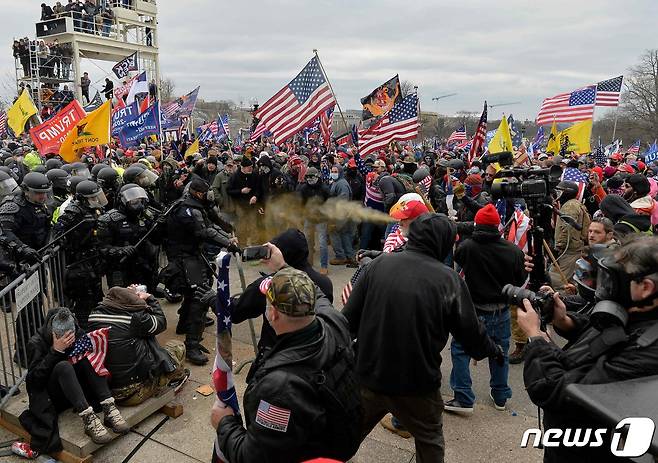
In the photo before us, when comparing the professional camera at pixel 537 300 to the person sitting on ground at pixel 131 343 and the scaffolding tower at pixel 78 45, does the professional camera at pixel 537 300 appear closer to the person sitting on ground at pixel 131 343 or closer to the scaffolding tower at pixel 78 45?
the person sitting on ground at pixel 131 343

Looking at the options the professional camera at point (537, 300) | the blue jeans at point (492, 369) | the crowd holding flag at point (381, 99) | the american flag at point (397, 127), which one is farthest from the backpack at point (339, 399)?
the crowd holding flag at point (381, 99)

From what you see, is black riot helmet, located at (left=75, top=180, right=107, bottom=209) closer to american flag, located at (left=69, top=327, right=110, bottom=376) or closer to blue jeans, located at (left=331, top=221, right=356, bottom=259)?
american flag, located at (left=69, top=327, right=110, bottom=376)

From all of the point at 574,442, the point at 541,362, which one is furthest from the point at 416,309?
the point at 574,442

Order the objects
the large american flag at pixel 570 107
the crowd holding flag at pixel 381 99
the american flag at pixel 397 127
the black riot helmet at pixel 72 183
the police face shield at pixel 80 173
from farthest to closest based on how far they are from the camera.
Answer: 1. the large american flag at pixel 570 107
2. the crowd holding flag at pixel 381 99
3. the american flag at pixel 397 127
4. the police face shield at pixel 80 173
5. the black riot helmet at pixel 72 183

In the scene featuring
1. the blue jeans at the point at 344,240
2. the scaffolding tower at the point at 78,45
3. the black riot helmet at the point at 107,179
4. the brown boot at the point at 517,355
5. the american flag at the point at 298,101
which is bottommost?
the brown boot at the point at 517,355

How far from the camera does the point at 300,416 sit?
6.66ft

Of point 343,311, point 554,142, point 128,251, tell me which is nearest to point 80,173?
point 128,251

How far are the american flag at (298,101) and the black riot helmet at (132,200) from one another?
427 cm

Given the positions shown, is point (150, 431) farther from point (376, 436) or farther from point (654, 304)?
point (654, 304)

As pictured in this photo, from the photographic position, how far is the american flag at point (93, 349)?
4.09m

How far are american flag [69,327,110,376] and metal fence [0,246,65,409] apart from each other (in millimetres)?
780

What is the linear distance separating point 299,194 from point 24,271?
550cm

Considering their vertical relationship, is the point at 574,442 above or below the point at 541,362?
below

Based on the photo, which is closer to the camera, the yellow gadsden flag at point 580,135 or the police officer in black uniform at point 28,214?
the police officer in black uniform at point 28,214
